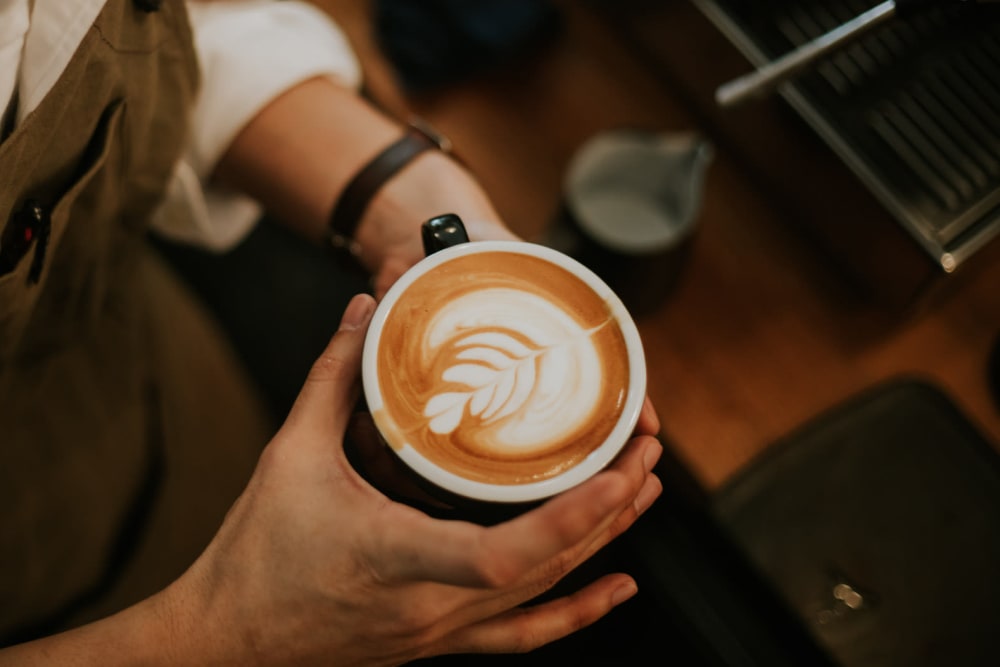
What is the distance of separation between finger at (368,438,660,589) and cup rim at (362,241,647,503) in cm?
3

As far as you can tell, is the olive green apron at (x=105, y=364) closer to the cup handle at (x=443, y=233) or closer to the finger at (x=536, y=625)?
the cup handle at (x=443, y=233)

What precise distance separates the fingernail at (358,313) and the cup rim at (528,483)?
3 cm

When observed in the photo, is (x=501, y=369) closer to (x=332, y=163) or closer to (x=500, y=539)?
(x=500, y=539)

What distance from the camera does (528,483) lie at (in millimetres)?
684

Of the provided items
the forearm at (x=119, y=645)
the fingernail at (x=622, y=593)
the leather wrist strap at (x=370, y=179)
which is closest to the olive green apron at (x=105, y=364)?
the leather wrist strap at (x=370, y=179)

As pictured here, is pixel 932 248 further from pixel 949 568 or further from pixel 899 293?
pixel 949 568

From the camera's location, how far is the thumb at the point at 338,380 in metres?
0.73

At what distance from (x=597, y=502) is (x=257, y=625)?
349 mm

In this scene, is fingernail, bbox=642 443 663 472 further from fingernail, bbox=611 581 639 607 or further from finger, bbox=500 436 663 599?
fingernail, bbox=611 581 639 607

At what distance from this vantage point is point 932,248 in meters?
0.92

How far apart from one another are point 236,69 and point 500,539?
0.77 m

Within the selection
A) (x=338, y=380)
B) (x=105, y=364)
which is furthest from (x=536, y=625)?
(x=105, y=364)

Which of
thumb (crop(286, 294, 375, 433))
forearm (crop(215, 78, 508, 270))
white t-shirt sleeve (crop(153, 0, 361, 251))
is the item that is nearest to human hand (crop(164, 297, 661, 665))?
thumb (crop(286, 294, 375, 433))

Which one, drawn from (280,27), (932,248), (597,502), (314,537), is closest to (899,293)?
(932,248)
